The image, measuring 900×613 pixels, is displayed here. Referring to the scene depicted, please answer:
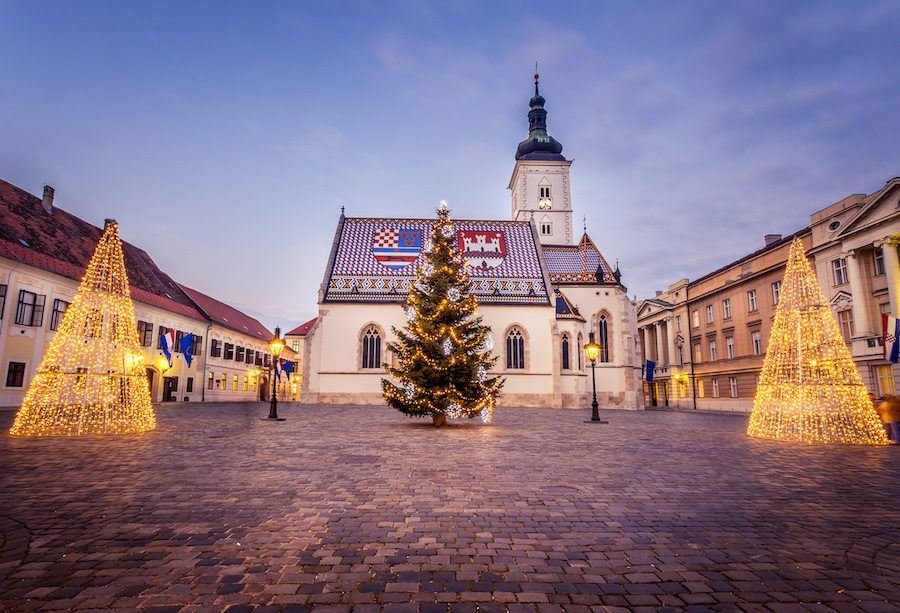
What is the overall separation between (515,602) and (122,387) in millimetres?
14497

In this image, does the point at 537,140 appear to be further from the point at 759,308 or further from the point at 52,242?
the point at 52,242

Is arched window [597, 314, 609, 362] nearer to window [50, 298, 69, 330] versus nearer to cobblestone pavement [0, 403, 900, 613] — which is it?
cobblestone pavement [0, 403, 900, 613]

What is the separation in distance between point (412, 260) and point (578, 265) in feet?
46.4

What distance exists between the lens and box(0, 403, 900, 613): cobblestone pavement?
3.45 metres

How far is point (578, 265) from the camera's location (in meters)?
40.2

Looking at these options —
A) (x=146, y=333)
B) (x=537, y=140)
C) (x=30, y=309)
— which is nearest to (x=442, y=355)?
(x=30, y=309)

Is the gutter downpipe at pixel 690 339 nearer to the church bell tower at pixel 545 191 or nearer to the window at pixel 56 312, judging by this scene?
the church bell tower at pixel 545 191

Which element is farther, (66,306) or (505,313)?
(505,313)

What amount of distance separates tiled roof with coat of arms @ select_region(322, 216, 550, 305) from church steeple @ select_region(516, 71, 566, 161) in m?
19.3

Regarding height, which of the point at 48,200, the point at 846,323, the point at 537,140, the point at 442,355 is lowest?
the point at 442,355

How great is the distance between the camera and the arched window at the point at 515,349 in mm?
34281

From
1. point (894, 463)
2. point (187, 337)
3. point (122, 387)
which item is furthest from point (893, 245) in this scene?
point (187, 337)

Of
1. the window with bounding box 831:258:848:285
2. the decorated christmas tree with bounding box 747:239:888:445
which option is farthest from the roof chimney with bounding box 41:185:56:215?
the window with bounding box 831:258:848:285

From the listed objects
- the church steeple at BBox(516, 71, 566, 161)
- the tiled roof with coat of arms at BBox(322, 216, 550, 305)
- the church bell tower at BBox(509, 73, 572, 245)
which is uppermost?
the church steeple at BBox(516, 71, 566, 161)
